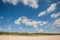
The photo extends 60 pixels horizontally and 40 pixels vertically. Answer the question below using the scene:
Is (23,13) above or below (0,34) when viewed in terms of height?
above

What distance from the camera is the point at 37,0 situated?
6.68 ft

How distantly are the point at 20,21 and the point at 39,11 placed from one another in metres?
0.28

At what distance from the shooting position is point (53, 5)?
2.04 meters

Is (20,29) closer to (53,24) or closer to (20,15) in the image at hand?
(20,15)

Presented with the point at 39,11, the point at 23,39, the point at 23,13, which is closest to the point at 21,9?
the point at 23,13

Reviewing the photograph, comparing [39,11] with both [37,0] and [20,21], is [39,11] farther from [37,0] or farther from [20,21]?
[20,21]

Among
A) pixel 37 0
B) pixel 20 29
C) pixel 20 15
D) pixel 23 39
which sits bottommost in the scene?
pixel 23 39

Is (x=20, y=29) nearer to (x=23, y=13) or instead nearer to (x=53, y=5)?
(x=23, y=13)

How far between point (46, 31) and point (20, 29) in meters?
0.34

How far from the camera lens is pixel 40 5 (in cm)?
204

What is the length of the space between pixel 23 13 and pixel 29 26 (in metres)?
0.19

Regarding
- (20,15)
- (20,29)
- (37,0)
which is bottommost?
(20,29)

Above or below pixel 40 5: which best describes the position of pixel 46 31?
below

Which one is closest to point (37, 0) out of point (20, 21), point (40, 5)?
point (40, 5)
